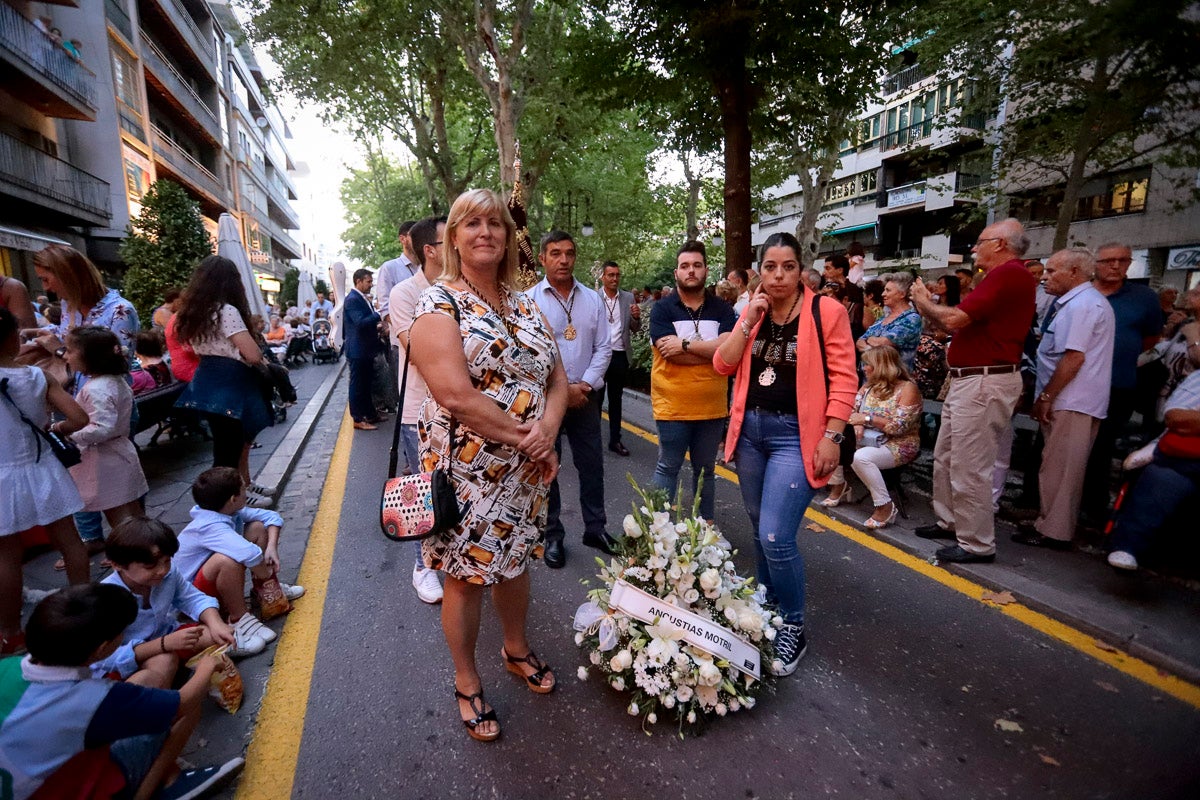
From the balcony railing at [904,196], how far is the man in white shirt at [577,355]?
104 feet

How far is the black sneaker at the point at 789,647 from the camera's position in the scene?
264 centimetres

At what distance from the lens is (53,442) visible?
2.99 meters

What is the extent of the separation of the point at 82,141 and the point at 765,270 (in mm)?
26082

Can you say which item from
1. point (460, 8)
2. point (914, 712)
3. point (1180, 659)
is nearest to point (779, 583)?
point (914, 712)

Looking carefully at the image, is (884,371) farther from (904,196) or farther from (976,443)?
(904,196)

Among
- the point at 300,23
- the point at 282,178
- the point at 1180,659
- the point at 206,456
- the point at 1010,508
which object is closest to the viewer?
the point at 1180,659

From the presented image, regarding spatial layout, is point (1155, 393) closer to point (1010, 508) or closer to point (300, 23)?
point (1010, 508)

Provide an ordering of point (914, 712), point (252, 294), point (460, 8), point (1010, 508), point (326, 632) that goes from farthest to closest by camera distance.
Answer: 1. point (460, 8)
2. point (252, 294)
3. point (1010, 508)
4. point (326, 632)
5. point (914, 712)

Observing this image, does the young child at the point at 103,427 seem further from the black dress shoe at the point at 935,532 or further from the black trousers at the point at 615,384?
the black dress shoe at the point at 935,532

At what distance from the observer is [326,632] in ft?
10.0

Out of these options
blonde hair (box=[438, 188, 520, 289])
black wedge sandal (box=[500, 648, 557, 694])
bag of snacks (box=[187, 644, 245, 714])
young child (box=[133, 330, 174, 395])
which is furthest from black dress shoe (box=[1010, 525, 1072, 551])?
young child (box=[133, 330, 174, 395])

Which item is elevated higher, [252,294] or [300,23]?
[300,23]

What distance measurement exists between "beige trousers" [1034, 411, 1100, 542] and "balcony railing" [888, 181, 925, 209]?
100 feet

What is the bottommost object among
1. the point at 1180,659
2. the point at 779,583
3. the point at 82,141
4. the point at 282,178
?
the point at 1180,659
